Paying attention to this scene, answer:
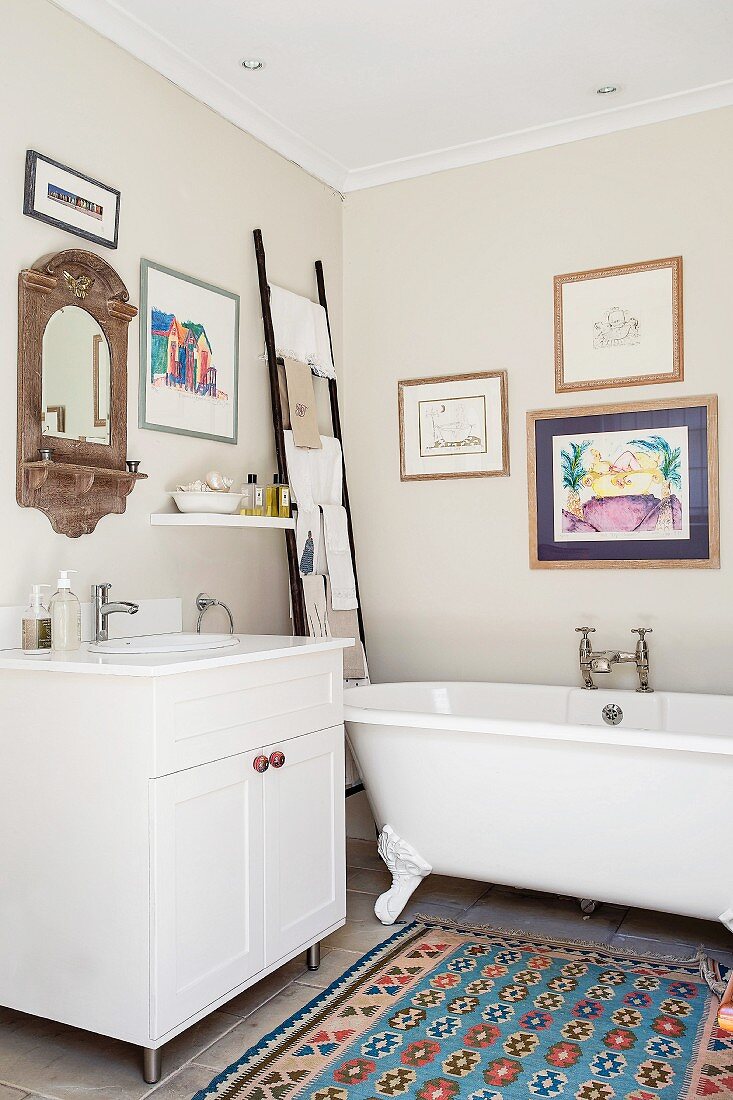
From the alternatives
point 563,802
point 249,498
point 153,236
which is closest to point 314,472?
point 249,498

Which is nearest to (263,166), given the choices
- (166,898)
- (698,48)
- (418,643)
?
(698,48)

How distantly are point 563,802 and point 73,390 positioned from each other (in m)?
1.76

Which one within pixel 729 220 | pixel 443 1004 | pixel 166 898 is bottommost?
pixel 443 1004

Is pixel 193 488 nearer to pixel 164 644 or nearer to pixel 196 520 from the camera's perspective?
pixel 196 520

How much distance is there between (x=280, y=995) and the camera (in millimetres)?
2459

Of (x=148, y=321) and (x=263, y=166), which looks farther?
(x=263, y=166)

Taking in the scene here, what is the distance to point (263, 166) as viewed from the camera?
3.46m

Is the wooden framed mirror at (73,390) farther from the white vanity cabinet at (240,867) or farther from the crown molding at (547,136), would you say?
the crown molding at (547,136)

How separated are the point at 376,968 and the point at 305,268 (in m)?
2.55

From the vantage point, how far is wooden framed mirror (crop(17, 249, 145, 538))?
2430 mm

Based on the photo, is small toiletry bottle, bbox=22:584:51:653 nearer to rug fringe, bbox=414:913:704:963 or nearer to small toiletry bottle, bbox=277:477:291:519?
small toiletry bottle, bbox=277:477:291:519

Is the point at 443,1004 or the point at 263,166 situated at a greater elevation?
the point at 263,166

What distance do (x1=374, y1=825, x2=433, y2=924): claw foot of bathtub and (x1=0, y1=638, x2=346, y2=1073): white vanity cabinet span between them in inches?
23.1

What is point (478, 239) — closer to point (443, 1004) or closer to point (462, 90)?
point (462, 90)
